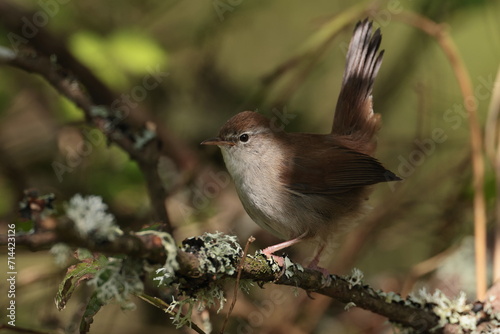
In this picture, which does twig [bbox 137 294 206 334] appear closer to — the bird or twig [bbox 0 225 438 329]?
twig [bbox 0 225 438 329]

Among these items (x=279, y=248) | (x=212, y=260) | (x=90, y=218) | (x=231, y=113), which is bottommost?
(x=231, y=113)

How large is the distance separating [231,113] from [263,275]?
3.35 meters

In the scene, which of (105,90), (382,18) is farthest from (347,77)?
(105,90)

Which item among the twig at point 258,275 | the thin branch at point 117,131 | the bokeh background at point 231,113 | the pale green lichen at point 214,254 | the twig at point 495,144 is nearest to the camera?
the twig at point 258,275

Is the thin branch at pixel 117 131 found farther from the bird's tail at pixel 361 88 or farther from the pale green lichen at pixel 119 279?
the pale green lichen at pixel 119 279

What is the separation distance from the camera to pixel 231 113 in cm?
537

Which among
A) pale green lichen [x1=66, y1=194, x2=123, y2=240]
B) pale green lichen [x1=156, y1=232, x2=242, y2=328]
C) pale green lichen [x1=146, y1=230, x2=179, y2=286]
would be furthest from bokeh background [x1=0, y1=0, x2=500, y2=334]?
pale green lichen [x1=66, y1=194, x2=123, y2=240]

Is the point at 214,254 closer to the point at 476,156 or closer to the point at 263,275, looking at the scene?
the point at 263,275

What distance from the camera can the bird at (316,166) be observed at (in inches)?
126

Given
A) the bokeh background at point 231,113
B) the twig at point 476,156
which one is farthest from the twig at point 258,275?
the bokeh background at point 231,113

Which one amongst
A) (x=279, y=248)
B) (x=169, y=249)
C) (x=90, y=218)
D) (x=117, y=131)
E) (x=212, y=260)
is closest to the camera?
(x=90, y=218)

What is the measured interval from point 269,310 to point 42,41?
262 centimetres

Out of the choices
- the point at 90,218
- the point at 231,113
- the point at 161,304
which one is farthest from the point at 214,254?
the point at 231,113

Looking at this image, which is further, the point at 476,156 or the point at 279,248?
the point at 476,156
